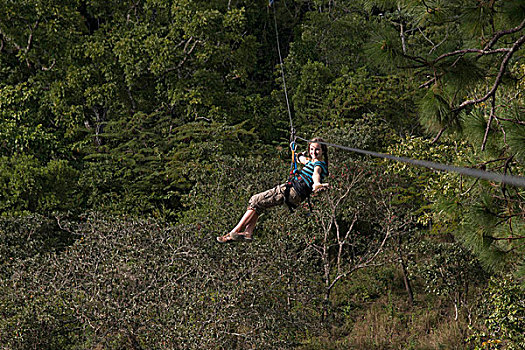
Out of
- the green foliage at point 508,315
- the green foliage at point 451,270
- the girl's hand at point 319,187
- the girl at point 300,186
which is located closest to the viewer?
the girl's hand at point 319,187

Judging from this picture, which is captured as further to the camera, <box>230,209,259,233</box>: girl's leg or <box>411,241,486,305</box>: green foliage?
<box>411,241,486,305</box>: green foliage

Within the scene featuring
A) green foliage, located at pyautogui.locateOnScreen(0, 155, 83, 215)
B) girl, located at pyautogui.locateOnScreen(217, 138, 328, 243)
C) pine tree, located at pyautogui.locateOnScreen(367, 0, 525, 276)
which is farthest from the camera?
green foliage, located at pyautogui.locateOnScreen(0, 155, 83, 215)

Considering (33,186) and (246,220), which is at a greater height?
(246,220)

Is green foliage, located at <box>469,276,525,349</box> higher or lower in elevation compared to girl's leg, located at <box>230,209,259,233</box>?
lower

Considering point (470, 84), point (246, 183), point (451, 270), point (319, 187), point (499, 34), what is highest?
point (499, 34)

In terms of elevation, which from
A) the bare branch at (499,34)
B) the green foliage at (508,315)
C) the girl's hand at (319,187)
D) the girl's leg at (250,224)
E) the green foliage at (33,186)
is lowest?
the green foliage at (508,315)

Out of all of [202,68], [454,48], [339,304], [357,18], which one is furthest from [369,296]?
[357,18]

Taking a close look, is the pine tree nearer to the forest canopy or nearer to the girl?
the forest canopy

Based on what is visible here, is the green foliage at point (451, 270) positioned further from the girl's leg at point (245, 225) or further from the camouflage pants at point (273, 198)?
the camouflage pants at point (273, 198)

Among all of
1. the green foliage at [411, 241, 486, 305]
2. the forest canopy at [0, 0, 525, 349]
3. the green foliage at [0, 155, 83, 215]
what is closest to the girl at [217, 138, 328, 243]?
the forest canopy at [0, 0, 525, 349]

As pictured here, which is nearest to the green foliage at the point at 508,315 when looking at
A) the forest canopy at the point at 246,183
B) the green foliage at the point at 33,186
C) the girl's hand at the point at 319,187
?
the forest canopy at the point at 246,183

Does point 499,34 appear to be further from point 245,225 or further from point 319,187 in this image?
point 245,225

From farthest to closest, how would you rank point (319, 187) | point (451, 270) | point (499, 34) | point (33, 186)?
point (33, 186) < point (451, 270) < point (319, 187) < point (499, 34)


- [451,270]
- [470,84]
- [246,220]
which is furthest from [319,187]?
[451,270]
